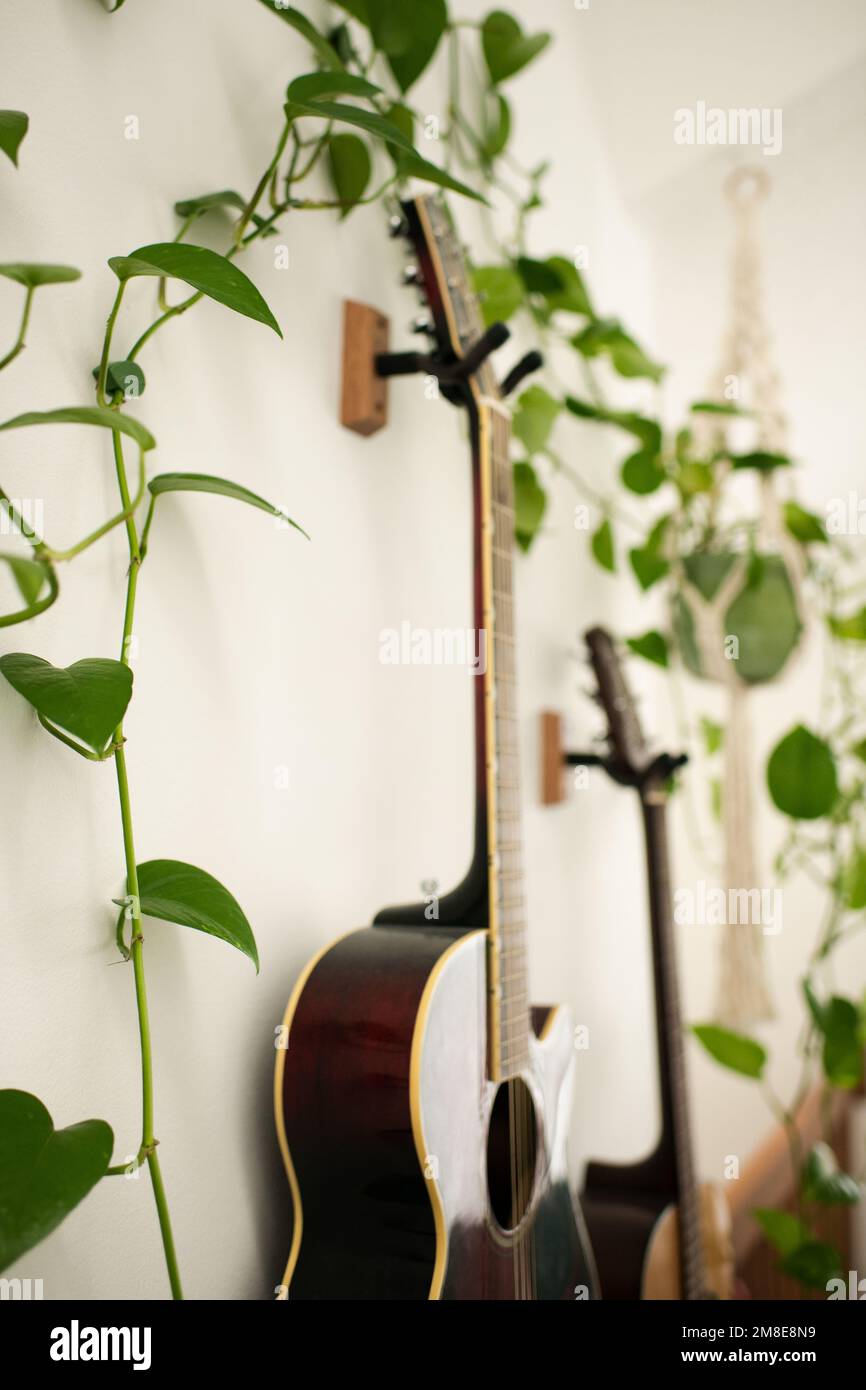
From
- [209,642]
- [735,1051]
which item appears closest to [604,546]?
[735,1051]

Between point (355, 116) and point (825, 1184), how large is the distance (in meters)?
1.58

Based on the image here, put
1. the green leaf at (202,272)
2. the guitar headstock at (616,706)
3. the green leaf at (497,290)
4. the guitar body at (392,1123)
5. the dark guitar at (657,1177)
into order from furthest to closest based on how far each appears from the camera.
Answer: the guitar headstock at (616,706)
the dark guitar at (657,1177)
the green leaf at (497,290)
the guitar body at (392,1123)
the green leaf at (202,272)

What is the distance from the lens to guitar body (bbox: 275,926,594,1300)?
67cm

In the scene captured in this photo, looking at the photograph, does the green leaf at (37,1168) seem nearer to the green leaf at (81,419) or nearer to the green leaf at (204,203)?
the green leaf at (81,419)

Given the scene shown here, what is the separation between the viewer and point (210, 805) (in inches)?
27.9

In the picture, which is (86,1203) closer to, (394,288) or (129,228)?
(129,228)

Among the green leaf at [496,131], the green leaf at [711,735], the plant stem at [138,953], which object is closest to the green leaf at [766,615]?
the green leaf at [711,735]

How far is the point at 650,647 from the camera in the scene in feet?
5.06

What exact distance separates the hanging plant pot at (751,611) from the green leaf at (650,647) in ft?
0.21

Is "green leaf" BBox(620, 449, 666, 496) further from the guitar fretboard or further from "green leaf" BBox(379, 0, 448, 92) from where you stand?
"green leaf" BBox(379, 0, 448, 92)

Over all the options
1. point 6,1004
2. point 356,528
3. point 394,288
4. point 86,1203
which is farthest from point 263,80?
point 86,1203

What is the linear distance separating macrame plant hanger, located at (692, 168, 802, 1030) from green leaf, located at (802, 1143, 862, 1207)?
27 centimetres

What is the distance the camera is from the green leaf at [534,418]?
3.66 feet
